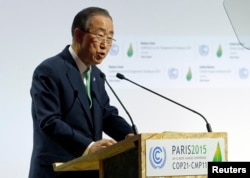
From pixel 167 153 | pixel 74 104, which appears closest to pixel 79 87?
pixel 74 104

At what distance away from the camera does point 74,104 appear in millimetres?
2744

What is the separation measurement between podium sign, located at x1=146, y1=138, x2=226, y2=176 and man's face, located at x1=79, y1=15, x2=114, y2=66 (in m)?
1.04

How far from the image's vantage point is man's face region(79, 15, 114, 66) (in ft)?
9.59

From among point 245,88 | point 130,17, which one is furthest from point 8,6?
point 245,88

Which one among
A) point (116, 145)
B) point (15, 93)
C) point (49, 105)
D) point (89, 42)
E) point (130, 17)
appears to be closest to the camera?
point (116, 145)

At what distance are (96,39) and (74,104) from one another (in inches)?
14.7

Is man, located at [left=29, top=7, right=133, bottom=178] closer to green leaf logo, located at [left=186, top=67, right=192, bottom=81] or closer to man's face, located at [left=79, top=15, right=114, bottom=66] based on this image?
man's face, located at [left=79, top=15, right=114, bottom=66]

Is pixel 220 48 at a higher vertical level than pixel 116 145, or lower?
higher

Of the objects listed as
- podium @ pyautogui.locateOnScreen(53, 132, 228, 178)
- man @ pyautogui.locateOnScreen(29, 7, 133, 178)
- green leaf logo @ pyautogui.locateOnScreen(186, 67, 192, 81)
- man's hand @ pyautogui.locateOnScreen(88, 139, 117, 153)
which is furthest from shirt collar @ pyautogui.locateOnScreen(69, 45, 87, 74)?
green leaf logo @ pyautogui.locateOnScreen(186, 67, 192, 81)

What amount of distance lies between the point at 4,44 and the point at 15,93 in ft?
1.02

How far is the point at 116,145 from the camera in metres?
2.00

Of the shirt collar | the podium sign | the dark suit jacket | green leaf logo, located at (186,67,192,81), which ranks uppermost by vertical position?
green leaf logo, located at (186,67,192,81)

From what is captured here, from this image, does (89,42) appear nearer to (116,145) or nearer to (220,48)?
(116,145)

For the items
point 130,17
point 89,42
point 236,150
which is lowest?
point 236,150
